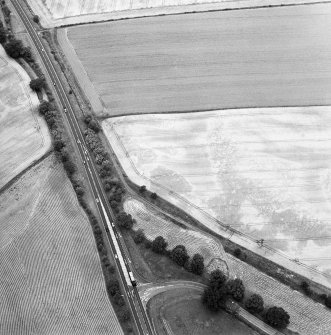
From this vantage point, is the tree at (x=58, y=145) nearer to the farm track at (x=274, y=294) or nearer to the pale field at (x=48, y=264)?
the pale field at (x=48, y=264)

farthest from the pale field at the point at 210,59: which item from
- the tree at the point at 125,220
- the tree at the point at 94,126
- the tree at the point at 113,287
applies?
the tree at the point at 113,287

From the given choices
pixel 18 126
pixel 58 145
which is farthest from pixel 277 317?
pixel 18 126

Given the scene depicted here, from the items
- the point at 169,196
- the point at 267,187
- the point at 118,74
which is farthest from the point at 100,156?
the point at 267,187

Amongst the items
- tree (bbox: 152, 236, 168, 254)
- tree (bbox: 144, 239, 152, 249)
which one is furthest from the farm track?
tree (bbox: 152, 236, 168, 254)

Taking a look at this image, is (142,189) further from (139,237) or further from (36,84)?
(36,84)

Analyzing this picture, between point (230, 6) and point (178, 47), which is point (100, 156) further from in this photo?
point (230, 6)

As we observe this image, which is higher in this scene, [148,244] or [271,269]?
[271,269]
